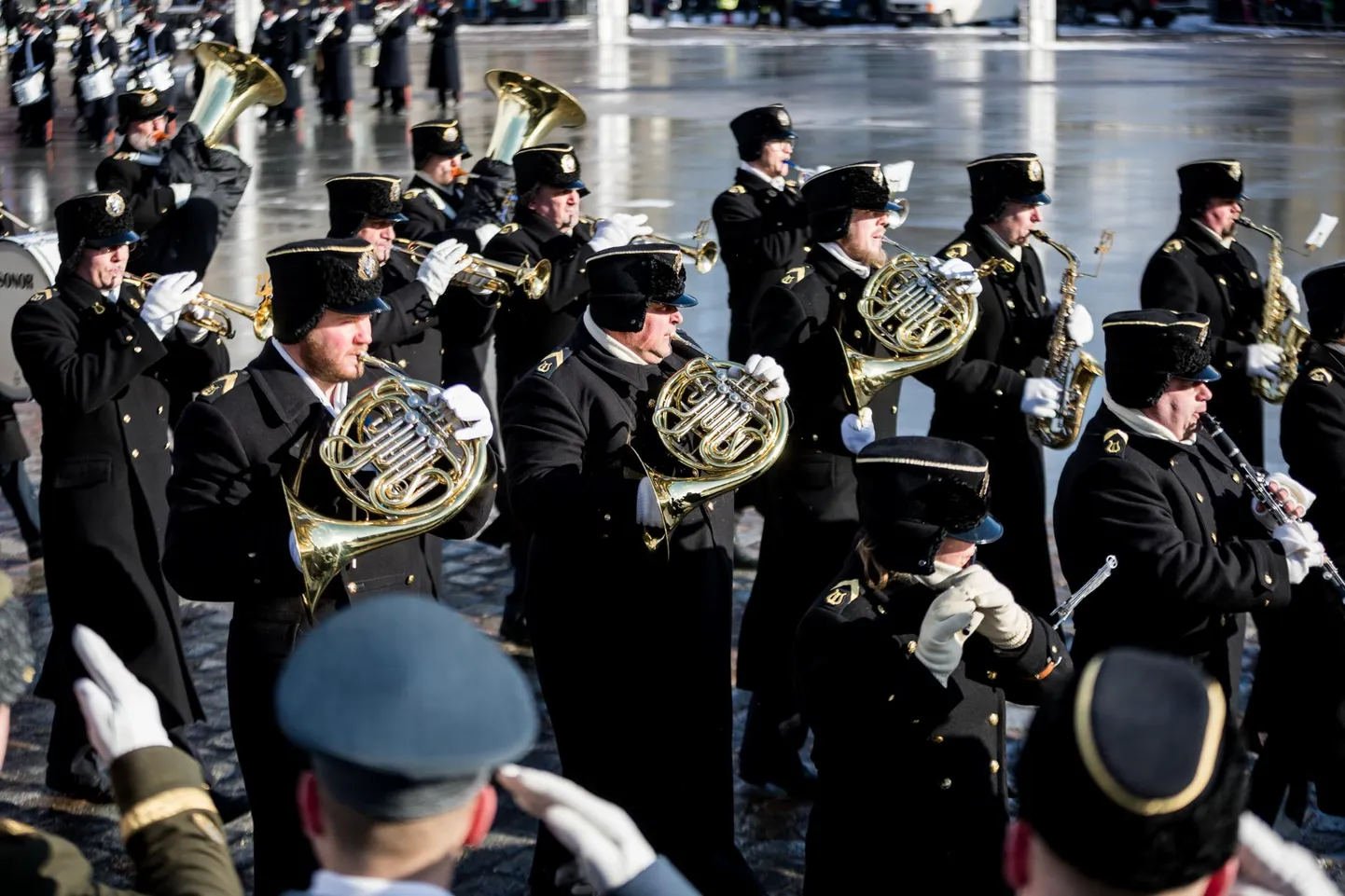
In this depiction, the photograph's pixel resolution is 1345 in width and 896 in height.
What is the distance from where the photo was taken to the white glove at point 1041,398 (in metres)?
6.54

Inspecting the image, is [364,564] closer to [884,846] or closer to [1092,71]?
[884,846]

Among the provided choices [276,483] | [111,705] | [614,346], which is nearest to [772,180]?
[614,346]

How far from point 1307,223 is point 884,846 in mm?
12669

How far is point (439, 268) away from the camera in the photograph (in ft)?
23.2

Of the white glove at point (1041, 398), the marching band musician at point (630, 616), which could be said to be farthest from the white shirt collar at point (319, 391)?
the white glove at point (1041, 398)

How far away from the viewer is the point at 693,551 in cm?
518

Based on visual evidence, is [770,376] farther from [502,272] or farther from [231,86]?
[231,86]

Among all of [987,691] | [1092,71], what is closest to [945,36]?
[1092,71]

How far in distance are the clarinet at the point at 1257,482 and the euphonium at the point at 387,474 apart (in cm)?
206

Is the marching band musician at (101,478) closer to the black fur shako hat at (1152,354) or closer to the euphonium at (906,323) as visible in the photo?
the euphonium at (906,323)

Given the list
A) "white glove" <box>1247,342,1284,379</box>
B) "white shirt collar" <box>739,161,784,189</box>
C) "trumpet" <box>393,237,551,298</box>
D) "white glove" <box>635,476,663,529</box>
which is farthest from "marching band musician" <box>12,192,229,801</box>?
"white glove" <box>1247,342,1284,379</box>

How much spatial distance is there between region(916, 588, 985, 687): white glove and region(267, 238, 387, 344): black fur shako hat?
1.65 meters

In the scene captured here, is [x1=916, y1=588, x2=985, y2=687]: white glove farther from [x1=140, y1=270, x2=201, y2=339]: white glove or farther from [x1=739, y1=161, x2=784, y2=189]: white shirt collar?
[x1=739, y1=161, x2=784, y2=189]: white shirt collar

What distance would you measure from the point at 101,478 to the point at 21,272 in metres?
1.80
